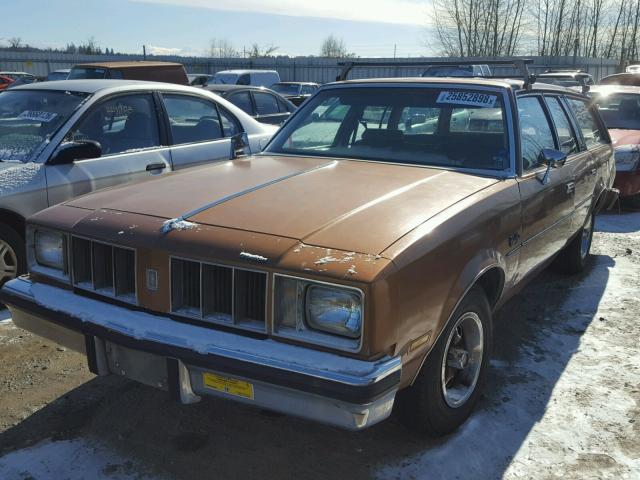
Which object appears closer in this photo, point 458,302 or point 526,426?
point 458,302

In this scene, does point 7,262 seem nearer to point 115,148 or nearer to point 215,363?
point 115,148

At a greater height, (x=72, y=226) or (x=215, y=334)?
(x=72, y=226)

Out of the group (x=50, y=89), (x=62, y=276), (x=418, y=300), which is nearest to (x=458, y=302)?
(x=418, y=300)

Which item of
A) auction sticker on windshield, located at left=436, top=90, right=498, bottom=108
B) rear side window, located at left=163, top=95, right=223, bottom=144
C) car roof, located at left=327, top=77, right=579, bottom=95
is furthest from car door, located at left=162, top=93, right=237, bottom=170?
auction sticker on windshield, located at left=436, top=90, right=498, bottom=108

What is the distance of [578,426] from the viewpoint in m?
3.11

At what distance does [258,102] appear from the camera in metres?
9.85

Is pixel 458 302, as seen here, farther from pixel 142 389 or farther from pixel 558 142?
pixel 558 142

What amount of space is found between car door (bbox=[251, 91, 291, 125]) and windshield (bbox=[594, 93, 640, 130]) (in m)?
4.97

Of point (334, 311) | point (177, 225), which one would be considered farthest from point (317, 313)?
point (177, 225)

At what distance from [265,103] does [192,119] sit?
4544 millimetres

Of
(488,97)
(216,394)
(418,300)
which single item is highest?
(488,97)

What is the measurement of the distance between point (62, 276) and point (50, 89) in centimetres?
264

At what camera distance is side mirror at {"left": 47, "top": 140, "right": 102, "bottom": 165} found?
4.43 m

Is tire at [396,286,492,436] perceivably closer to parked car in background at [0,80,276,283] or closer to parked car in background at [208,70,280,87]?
parked car in background at [0,80,276,283]
